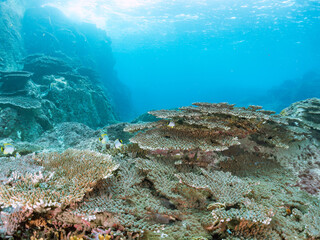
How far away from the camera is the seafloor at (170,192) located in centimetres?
226

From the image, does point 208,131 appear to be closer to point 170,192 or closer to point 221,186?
point 221,186

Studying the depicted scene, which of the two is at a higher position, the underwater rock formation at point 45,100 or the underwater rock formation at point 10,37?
the underwater rock formation at point 10,37

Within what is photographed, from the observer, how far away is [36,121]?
1130 cm

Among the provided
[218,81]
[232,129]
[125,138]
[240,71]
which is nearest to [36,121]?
[125,138]

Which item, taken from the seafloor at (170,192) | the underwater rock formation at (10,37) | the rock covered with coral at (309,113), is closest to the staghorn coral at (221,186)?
the seafloor at (170,192)

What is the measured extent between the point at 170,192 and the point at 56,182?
1.82 m

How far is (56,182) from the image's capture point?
103 inches

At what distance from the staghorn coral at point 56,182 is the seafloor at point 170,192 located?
0.5 inches

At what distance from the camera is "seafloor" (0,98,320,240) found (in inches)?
88.8

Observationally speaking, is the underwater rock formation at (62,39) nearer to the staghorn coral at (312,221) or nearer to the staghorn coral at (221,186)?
the staghorn coral at (221,186)

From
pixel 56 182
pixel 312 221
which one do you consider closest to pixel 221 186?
pixel 312 221

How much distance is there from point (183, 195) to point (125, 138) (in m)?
5.30

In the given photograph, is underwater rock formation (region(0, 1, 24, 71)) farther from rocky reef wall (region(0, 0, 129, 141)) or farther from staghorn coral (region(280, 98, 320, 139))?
staghorn coral (region(280, 98, 320, 139))

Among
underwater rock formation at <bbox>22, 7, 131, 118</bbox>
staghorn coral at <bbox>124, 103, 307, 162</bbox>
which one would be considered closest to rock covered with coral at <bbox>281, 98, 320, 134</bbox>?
staghorn coral at <bbox>124, 103, 307, 162</bbox>
